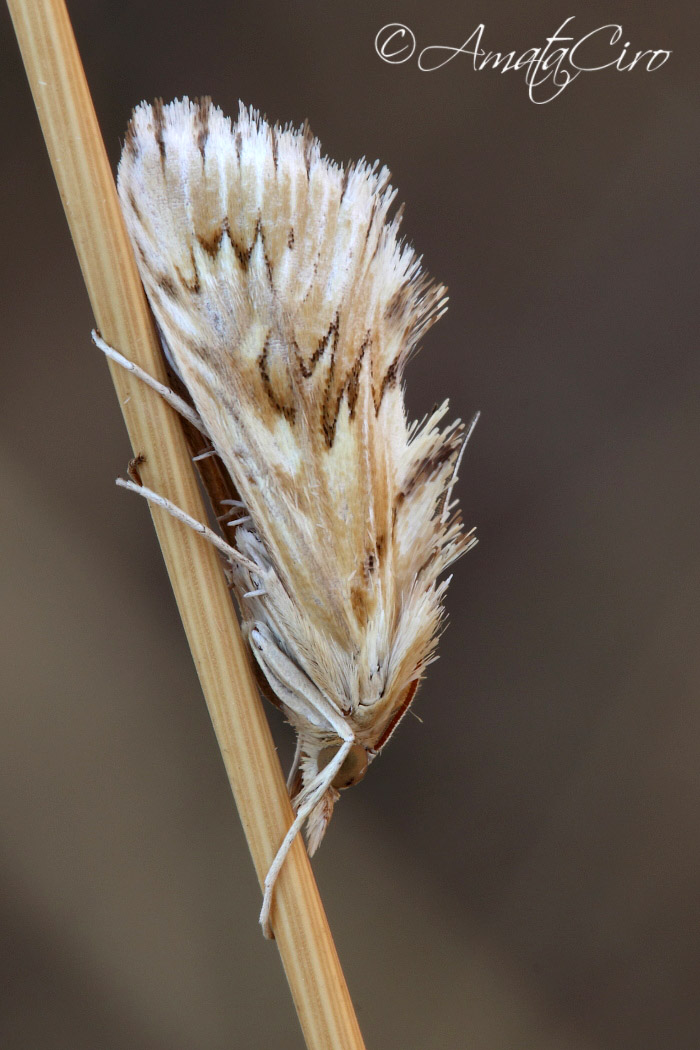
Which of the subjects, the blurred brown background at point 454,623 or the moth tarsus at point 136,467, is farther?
the blurred brown background at point 454,623

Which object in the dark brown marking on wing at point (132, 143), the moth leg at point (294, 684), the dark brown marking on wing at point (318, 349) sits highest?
the dark brown marking on wing at point (132, 143)

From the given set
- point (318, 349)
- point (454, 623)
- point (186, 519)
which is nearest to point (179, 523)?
point (186, 519)

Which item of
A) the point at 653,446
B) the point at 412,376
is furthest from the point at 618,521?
the point at 412,376

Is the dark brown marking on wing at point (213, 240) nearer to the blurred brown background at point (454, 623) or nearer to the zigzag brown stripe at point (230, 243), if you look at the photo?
the zigzag brown stripe at point (230, 243)

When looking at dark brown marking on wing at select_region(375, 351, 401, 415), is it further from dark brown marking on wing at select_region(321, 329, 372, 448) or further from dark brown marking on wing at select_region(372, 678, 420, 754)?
dark brown marking on wing at select_region(372, 678, 420, 754)

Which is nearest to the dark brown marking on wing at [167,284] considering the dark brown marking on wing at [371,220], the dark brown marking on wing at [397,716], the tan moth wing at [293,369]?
the tan moth wing at [293,369]

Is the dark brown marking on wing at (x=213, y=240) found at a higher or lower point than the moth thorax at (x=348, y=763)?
higher

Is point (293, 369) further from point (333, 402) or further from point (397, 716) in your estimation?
point (397, 716)
